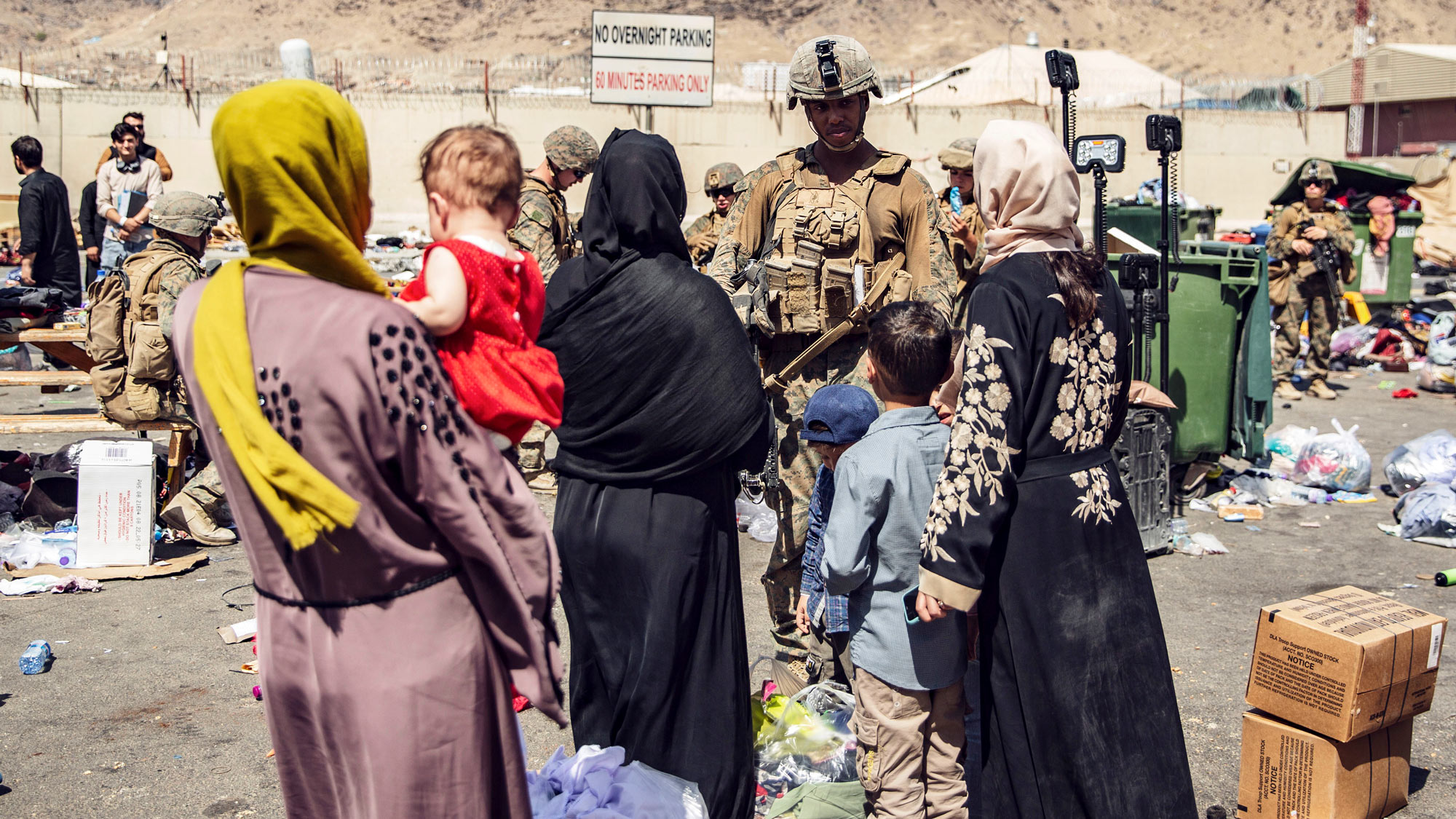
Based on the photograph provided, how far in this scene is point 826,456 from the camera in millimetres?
3545

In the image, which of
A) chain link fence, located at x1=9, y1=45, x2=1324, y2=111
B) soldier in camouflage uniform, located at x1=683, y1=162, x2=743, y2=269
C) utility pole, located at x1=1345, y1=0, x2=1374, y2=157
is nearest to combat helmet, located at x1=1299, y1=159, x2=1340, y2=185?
soldier in camouflage uniform, located at x1=683, y1=162, x2=743, y2=269

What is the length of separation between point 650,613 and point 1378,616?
2.20 meters

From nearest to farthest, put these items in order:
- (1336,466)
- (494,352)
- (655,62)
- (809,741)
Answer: (494,352)
(809,741)
(1336,466)
(655,62)

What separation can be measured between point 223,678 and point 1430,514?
247 inches

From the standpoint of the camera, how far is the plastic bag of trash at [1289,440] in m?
7.96

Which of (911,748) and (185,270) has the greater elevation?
(185,270)

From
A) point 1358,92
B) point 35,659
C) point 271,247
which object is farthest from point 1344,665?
point 1358,92

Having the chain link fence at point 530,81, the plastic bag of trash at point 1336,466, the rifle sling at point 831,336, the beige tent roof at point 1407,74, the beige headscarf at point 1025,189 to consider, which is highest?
the beige tent roof at point 1407,74

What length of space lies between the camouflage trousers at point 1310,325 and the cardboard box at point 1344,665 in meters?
7.87

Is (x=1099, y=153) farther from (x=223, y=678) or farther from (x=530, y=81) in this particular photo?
(x=530, y=81)

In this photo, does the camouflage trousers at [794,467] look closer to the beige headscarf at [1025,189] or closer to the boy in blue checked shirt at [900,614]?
the boy in blue checked shirt at [900,614]

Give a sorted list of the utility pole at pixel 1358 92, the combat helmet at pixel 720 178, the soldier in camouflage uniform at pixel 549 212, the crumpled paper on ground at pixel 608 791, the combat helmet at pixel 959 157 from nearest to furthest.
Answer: the crumpled paper on ground at pixel 608 791, the soldier in camouflage uniform at pixel 549 212, the combat helmet at pixel 959 157, the combat helmet at pixel 720 178, the utility pole at pixel 1358 92

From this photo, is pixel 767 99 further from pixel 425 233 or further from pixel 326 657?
pixel 326 657

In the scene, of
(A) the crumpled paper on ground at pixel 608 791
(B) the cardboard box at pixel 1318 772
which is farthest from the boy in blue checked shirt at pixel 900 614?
(B) the cardboard box at pixel 1318 772
